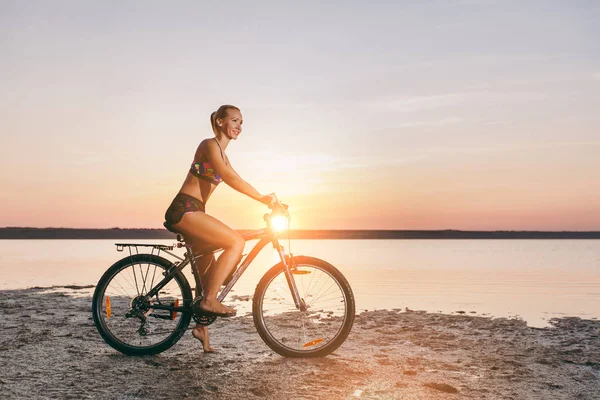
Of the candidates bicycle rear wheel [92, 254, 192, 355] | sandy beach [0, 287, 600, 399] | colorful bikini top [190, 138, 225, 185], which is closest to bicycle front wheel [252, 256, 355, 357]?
sandy beach [0, 287, 600, 399]

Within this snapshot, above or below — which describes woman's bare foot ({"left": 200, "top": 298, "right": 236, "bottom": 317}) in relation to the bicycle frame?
below

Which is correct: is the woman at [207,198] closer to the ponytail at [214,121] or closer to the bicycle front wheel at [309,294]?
the ponytail at [214,121]

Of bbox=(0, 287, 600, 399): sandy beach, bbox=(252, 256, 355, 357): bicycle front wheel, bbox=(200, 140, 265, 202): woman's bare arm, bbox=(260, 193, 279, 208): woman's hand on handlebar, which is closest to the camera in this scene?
bbox=(0, 287, 600, 399): sandy beach

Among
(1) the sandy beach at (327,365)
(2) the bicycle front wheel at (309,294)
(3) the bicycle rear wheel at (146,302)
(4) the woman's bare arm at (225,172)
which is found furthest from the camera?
(3) the bicycle rear wheel at (146,302)

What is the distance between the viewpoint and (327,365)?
19.9ft

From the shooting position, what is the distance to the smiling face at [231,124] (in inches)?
248

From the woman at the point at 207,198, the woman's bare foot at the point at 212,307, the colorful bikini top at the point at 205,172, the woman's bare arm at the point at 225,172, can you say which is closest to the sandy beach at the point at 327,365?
the woman's bare foot at the point at 212,307

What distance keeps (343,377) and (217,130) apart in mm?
2887

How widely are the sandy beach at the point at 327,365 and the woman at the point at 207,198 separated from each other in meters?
0.85

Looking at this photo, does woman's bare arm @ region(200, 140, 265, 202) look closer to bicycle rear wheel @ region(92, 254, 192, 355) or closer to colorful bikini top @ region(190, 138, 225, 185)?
colorful bikini top @ region(190, 138, 225, 185)

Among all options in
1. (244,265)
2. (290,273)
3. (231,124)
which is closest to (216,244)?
(244,265)

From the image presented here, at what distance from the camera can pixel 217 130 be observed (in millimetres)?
6359

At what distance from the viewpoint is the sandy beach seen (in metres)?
5.07

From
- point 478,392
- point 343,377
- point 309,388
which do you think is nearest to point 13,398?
point 309,388
